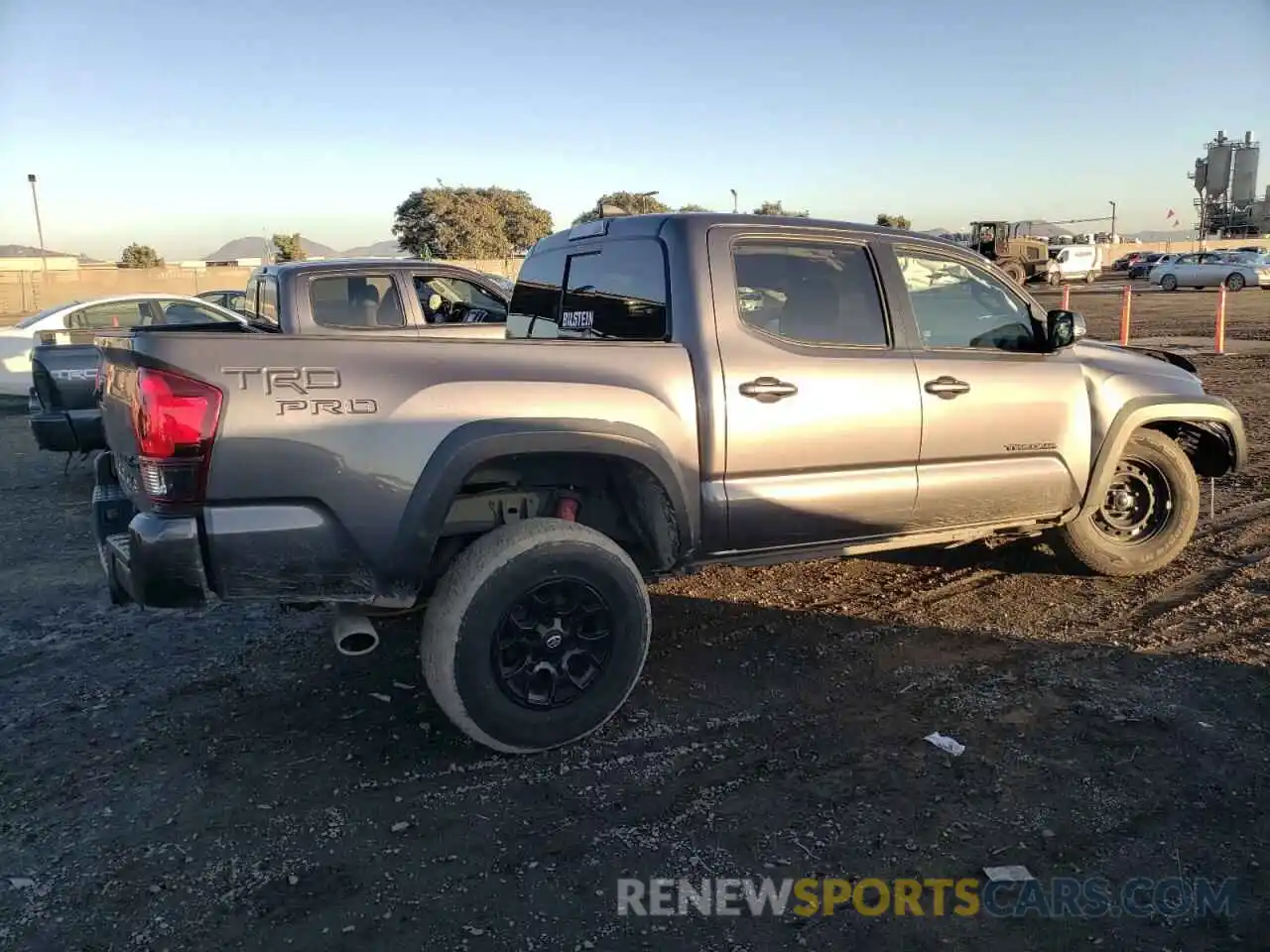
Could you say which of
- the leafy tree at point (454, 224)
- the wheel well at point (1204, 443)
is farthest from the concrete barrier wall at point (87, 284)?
the wheel well at point (1204, 443)

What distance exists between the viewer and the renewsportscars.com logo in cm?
261

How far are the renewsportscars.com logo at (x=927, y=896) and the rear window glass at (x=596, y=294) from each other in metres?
2.17

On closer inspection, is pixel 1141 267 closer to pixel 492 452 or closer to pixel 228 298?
pixel 228 298

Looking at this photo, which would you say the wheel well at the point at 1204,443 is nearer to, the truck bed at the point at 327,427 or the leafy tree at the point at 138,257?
the truck bed at the point at 327,427

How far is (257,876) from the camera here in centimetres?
279

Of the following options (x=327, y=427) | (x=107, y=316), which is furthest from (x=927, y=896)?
(x=107, y=316)

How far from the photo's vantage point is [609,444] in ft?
11.4

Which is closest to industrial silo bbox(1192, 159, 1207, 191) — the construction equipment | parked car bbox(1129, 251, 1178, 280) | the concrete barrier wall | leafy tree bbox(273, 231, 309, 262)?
parked car bbox(1129, 251, 1178, 280)

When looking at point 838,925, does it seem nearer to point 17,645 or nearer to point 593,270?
point 593,270

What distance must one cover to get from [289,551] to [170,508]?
0.39 metres

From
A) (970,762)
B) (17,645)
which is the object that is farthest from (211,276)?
(970,762)

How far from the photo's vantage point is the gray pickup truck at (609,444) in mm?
3049

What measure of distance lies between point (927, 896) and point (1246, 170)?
103m

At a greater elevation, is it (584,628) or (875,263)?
(875,263)
